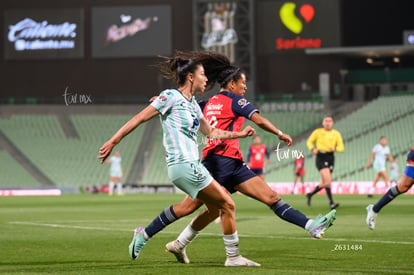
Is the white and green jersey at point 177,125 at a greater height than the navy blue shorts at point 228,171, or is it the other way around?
the white and green jersey at point 177,125

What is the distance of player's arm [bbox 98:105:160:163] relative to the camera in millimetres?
8461

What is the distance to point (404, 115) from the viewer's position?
1731 inches

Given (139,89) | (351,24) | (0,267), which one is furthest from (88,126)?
(0,267)

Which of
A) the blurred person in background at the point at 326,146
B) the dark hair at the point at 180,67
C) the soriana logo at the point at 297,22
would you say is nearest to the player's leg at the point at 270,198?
the dark hair at the point at 180,67

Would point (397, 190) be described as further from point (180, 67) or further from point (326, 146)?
point (326, 146)

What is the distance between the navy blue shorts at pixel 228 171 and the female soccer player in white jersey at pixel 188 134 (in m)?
0.54

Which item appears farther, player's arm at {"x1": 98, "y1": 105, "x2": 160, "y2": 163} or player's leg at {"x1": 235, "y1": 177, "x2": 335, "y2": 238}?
player's leg at {"x1": 235, "y1": 177, "x2": 335, "y2": 238}

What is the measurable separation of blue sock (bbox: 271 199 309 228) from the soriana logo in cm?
3687

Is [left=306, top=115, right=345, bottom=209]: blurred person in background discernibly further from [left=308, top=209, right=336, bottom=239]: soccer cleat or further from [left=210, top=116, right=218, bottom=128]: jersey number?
[left=308, top=209, right=336, bottom=239]: soccer cleat

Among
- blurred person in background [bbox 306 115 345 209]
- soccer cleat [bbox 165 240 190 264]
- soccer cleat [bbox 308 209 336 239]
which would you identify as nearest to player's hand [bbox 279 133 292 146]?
soccer cleat [bbox 308 209 336 239]

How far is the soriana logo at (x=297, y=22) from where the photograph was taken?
46125 mm

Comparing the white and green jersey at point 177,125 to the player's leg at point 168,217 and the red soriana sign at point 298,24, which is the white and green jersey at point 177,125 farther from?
the red soriana sign at point 298,24

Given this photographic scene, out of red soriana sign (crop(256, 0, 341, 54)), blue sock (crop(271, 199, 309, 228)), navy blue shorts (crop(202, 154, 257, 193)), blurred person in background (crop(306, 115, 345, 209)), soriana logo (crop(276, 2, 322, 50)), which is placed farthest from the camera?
red soriana sign (crop(256, 0, 341, 54))

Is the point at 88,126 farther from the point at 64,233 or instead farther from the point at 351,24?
the point at 64,233
